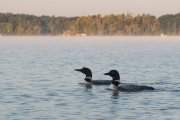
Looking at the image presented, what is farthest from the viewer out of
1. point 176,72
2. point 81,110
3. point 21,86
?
point 176,72

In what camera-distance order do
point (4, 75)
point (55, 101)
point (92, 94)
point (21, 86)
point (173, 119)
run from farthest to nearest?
1. point (4, 75)
2. point (21, 86)
3. point (92, 94)
4. point (55, 101)
5. point (173, 119)

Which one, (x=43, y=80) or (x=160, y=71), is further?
(x=160, y=71)

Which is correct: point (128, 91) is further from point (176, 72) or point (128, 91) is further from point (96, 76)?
point (176, 72)

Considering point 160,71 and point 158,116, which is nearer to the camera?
point 158,116

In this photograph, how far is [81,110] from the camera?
73.6ft

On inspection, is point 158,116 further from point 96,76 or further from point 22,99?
point 96,76

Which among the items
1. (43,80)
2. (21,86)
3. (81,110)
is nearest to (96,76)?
(43,80)

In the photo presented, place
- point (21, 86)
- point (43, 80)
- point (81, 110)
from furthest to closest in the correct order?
point (43, 80) → point (21, 86) → point (81, 110)

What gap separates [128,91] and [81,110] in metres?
6.45

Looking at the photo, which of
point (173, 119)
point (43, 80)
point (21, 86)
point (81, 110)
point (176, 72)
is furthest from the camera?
point (176, 72)

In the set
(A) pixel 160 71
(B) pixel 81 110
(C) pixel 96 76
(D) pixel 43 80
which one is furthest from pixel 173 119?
(A) pixel 160 71

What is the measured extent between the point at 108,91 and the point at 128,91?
1060mm

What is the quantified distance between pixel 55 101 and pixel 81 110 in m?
2.77

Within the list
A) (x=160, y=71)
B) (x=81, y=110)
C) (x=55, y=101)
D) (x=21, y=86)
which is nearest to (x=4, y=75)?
(x=21, y=86)
